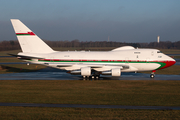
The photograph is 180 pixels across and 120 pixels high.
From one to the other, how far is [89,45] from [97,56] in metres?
68.6

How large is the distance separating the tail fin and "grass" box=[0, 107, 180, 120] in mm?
17383

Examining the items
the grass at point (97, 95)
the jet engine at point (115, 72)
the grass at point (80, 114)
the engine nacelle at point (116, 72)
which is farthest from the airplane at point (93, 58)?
the grass at point (80, 114)

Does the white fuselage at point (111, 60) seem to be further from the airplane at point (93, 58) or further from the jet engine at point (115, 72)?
the jet engine at point (115, 72)

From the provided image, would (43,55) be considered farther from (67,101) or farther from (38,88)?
(67,101)

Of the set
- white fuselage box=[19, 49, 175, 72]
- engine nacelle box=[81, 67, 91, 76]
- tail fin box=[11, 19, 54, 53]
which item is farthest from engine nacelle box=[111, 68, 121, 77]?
tail fin box=[11, 19, 54, 53]

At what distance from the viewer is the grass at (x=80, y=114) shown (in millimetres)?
12797

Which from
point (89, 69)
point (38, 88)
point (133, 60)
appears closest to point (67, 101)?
point (38, 88)

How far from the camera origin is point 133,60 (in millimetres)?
30156

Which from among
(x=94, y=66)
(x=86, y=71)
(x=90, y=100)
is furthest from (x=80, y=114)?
(x=94, y=66)

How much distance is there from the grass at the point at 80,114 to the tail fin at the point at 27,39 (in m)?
17.4

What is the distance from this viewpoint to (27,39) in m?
30.9

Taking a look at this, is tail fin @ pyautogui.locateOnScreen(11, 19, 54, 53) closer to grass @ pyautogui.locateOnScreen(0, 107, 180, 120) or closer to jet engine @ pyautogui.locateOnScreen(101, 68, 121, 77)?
jet engine @ pyautogui.locateOnScreen(101, 68, 121, 77)

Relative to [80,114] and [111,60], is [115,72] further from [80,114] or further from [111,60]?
[80,114]

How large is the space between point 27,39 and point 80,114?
806 inches
